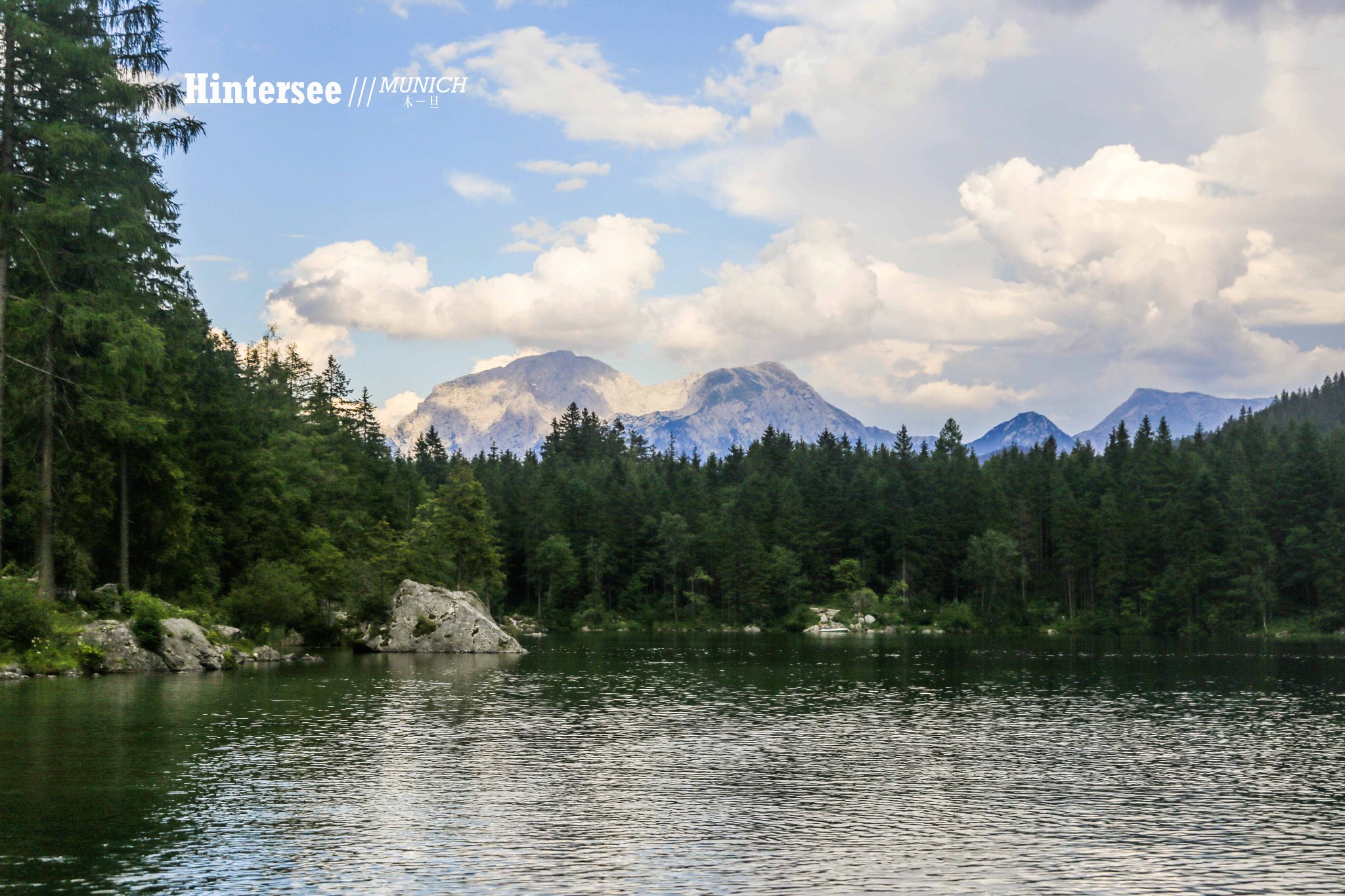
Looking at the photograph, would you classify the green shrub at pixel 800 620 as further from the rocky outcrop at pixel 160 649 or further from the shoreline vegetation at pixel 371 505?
the rocky outcrop at pixel 160 649

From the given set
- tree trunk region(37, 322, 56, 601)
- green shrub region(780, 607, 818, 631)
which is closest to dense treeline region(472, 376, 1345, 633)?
green shrub region(780, 607, 818, 631)

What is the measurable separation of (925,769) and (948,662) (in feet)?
160

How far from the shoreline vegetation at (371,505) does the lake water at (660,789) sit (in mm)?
13802

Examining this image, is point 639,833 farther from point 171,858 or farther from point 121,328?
point 121,328

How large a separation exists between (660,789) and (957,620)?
124369 millimetres

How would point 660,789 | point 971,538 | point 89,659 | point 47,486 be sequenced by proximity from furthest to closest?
point 971,538 < point 89,659 < point 47,486 < point 660,789

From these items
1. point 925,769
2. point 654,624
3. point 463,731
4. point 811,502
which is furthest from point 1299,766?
point 811,502

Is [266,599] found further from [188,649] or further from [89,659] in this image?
[89,659]

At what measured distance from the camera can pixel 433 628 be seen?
84875 millimetres

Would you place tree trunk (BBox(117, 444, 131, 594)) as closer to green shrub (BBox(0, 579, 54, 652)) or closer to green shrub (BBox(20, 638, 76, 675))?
green shrub (BBox(20, 638, 76, 675))

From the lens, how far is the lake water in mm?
19031

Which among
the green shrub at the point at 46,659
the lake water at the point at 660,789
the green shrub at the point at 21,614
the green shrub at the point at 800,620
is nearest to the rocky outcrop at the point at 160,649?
the green shrub at the point at 46,659

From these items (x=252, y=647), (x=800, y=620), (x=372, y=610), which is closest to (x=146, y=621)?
(x=252, y=647)

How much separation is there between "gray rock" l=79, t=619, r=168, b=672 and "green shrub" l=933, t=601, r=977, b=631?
110230 mm
